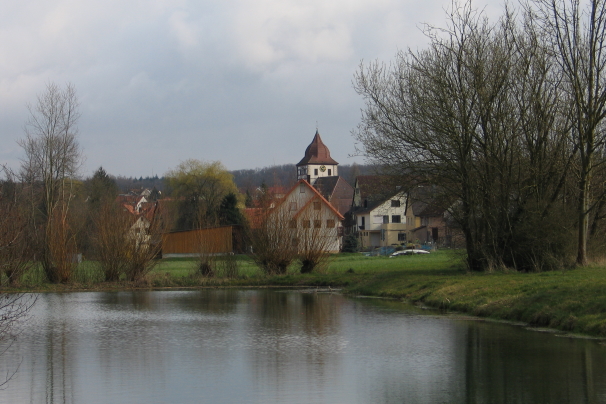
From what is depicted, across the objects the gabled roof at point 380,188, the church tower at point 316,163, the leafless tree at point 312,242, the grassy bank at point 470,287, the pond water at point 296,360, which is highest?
the church tower at point 316,163

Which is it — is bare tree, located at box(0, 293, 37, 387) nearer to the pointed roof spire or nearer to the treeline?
the treeline

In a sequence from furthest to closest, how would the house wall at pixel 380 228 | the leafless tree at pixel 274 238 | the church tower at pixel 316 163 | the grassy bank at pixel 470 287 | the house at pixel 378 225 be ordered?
the church tower at pixel 316 163
the house wall at pixel 380 228
the house at pixel 378 225
the leafless tree at pixel 274 238
the grassy bank at pixel 470 287

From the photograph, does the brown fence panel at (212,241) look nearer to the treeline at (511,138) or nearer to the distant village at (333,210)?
the distant village at (333,210)

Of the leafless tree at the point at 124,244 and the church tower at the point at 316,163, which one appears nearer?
the leafless tree at the point at 124,244

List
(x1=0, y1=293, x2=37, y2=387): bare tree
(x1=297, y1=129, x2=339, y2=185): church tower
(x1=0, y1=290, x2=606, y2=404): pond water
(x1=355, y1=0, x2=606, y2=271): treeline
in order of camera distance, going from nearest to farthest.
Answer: (x1=0, y1=293, x2=37, y2=387): bare tree → (x1=0, y1=290, x2=606, y2=404): pond water → (x1=355, y1=0, x2=606, y2=271): treeline → (x1=297, y1=129, x2=339, y2=185): church tower

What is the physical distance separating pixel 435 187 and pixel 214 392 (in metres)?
20.7

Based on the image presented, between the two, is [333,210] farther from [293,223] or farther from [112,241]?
[112,241]

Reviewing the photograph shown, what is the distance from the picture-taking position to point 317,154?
140 m

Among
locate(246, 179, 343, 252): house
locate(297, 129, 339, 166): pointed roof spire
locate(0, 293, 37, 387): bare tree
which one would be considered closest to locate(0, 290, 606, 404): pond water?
locate(0, 293, 37, 387): bare tree

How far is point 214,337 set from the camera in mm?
17406

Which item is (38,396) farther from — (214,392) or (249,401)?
(249,401)

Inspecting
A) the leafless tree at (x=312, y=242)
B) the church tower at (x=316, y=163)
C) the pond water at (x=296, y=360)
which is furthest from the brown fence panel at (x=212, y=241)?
the church tower at (x=316, y=163)

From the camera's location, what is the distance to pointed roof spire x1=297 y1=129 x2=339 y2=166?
14012 centimetres

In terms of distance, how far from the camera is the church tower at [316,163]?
458ft
